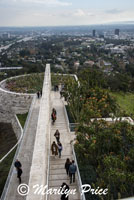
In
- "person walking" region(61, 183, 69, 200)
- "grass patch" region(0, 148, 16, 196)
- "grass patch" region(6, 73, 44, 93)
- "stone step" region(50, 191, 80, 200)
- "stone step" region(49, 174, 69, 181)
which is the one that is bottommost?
"grass patch" region(0, 148, 16, 196)

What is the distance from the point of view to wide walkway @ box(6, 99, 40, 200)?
27.2 ft

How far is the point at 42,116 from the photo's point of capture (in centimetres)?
934

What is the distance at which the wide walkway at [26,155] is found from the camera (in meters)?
8.30

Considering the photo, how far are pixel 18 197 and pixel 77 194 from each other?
8.77 ft

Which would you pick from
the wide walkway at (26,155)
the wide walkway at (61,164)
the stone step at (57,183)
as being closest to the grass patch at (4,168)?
the wide walkway at (26,155)

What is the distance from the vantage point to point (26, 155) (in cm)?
1062

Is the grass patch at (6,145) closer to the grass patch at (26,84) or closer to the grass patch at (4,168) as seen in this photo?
the grass patch at (4,168)

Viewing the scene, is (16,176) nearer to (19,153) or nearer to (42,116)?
(19,153)

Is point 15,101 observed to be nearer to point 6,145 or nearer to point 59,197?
point 6,145

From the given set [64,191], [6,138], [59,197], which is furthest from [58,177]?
[6,138]

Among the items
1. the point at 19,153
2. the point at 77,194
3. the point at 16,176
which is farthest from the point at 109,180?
the point at 19,153

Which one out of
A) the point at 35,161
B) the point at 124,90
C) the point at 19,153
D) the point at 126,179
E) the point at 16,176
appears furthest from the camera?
the point at 124,90

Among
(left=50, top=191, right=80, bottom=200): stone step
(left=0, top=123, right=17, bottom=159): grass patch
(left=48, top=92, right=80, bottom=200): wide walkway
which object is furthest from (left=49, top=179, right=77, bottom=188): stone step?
(left=0, top=123, right=17, bottom=159): grass patch

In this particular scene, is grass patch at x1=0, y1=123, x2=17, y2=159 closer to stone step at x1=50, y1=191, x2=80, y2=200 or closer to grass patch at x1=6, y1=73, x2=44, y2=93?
grass patch at x1=6, y1=73, x2=44, y2=93
